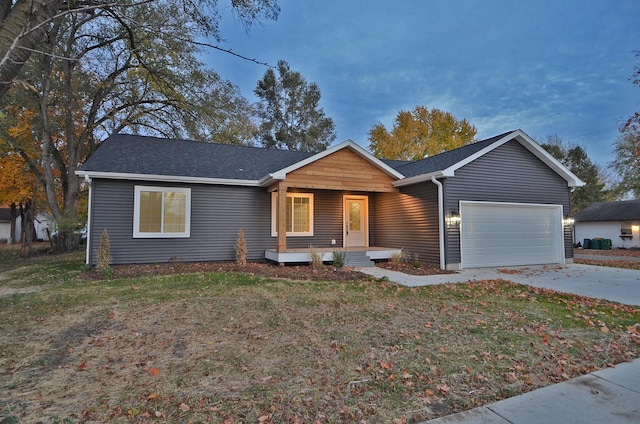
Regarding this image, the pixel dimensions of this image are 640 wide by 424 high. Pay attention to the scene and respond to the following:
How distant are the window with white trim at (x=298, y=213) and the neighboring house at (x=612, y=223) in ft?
74.7

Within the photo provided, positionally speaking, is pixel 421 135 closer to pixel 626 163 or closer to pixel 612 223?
pixel 626 163

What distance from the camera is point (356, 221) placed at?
13.6 meters

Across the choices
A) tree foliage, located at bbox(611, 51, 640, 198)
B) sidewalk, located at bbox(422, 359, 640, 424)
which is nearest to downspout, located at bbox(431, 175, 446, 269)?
sidewalk, located at bbox(422, 359, 640, 424)

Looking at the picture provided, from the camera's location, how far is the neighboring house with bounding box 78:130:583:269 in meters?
10.3

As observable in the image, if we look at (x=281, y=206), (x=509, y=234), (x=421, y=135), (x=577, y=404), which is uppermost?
(x=421, y=135)

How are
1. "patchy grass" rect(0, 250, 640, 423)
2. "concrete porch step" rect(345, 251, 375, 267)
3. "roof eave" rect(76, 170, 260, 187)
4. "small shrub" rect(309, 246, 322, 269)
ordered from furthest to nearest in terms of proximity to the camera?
1. "concrete porch step" rect(345, 251, 375, 267)
2. "small shrub" rect(309, 246, 322, 269)
3. "roof eave" rect(76, 170, 260, 187)
4. "patchy grass" rect(0, 250, 640, 423)

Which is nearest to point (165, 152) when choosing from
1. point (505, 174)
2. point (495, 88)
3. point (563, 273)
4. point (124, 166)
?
point (124, 166)

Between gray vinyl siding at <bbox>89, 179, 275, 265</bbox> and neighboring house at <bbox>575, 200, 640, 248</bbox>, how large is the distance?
24.6 m

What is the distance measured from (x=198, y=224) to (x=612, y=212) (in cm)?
2771

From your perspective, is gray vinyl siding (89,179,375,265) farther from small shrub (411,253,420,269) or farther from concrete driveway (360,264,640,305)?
concrete driveway (360,264,640,305)

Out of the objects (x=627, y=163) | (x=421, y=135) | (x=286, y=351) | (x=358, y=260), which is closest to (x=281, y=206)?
(x=358, y=260)

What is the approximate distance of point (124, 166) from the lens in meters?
10.4

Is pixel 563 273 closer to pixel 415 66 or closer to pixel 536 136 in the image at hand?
pixel 415 66

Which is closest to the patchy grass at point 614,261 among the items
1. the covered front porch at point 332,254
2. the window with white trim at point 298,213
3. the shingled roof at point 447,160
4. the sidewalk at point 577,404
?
the shingled roof at point 447,160
